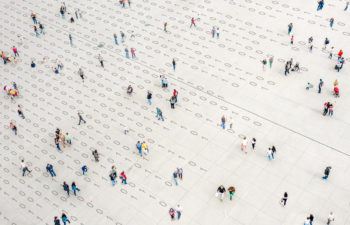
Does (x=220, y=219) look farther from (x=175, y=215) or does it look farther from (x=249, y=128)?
(x=249, y=128)

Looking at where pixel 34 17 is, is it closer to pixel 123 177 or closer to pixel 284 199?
pixel 123 177

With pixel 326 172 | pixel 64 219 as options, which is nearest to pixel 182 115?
pixel 326 172

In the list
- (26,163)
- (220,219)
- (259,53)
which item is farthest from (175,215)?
(259,53)

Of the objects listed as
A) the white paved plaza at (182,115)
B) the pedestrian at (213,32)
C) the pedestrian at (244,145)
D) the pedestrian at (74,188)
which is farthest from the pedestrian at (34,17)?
the pedestrian at (244,145)

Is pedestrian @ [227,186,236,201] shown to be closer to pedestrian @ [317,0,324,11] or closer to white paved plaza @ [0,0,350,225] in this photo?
white paved plaza @ [0,0,350,225]

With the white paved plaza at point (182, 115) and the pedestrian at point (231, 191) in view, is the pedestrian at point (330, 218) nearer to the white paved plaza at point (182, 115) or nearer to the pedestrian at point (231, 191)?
the white paved plaza at point (182, 115)

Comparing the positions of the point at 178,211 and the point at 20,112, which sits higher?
the point at 20,112

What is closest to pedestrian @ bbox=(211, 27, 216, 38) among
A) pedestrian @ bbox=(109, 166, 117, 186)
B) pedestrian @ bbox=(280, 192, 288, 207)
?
pedestrian @ bbox=(109, 166, 117, 186)

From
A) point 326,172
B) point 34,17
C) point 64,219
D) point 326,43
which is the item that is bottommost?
point 64,219

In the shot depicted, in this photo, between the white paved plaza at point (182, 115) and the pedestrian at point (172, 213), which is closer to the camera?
the pedestrian at point (172, 213)
